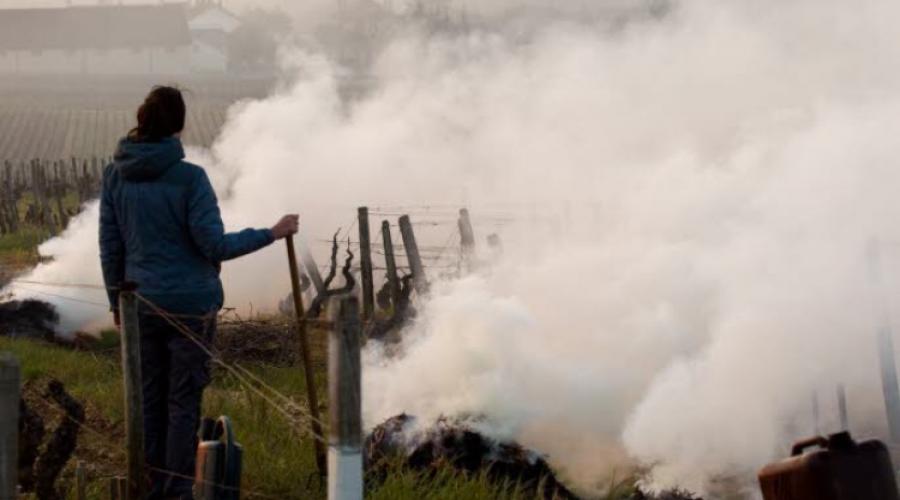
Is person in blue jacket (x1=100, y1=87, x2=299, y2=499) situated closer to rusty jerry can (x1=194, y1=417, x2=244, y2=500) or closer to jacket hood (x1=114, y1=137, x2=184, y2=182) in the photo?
jacket hood (x1=114, y1=137, x2=184, y2=182)

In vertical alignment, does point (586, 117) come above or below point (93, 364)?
above

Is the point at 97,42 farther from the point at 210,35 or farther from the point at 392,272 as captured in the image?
the point at 392,272

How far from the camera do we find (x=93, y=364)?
40.6 feet

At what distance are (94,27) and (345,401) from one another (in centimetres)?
8705

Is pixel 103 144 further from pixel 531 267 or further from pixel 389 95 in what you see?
pixel 531 267

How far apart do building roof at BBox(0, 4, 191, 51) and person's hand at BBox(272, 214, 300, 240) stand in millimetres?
79984

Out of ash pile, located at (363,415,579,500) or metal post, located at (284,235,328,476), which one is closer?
metal post, located at (284,235,328,476)

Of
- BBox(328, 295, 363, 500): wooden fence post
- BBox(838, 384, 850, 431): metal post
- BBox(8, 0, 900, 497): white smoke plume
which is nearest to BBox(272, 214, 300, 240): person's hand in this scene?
BBox(328, 295, 363, 500): wooden fence post

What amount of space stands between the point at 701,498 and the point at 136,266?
11.5 feet

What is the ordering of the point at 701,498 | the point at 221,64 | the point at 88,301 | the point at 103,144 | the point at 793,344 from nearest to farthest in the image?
the point at 701,498
the point at 793,344
the point at 88,301
the point at 103,144
the point at 221,64

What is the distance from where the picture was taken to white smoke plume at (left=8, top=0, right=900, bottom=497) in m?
9.23

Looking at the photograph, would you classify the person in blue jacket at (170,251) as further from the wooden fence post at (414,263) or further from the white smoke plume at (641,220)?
the wooden fence post at (414,263)

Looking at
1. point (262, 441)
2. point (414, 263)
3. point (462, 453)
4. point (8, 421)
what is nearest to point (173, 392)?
point (262, 441)

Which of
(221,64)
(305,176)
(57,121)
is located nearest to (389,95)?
(305,176)
